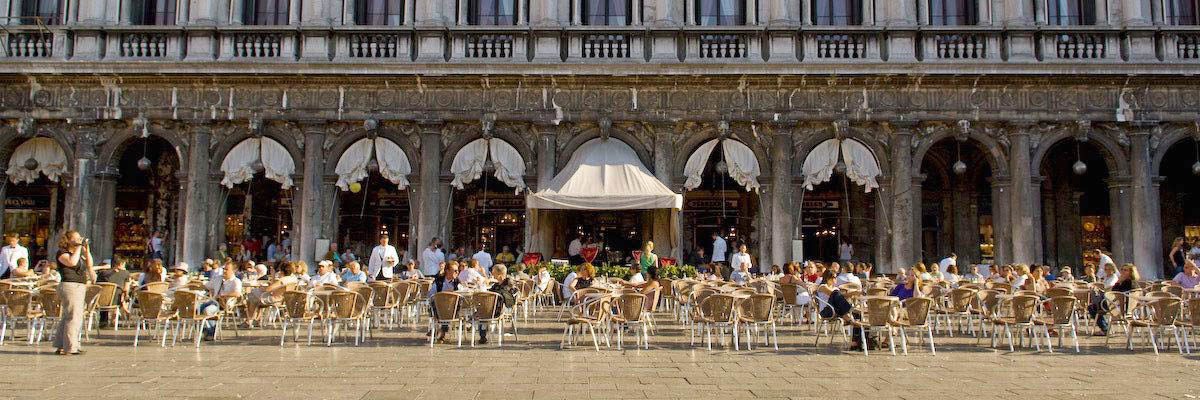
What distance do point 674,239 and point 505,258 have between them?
13.4 feet

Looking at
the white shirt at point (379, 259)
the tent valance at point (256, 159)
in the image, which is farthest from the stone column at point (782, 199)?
the tent valance at point (256, 159)

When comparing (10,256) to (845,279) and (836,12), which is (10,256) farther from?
(836,12)

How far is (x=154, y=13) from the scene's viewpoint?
21.4 meters

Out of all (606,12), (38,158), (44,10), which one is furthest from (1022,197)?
(44,10)

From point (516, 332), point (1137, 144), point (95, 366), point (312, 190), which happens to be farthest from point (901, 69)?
point (95, 366)

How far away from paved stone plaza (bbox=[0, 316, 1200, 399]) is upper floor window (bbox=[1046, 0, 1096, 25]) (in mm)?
12208

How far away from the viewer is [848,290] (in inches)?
468

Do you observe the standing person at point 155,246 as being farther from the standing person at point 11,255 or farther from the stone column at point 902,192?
the stone column at point 902,192

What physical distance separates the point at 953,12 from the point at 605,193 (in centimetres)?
993

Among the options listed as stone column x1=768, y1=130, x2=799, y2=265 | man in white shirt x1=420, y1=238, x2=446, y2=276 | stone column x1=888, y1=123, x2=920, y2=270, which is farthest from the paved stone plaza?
stone column x1=768, y1=130, x2=799, y2=265

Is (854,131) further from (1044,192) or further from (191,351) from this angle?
(191,351)

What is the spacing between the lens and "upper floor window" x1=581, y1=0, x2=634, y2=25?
20844 millimetres

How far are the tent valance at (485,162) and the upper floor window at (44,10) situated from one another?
1044cm

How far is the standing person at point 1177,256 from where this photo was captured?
1762 centimetres
